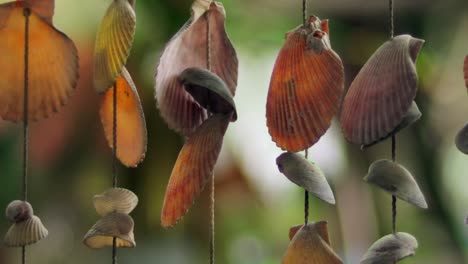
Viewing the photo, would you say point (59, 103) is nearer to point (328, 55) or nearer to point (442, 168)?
point (328, 55)

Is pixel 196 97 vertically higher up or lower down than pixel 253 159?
higher up

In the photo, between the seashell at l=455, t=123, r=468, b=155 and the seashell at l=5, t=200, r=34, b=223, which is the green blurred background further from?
the seashell at l=455, t=123, r=468, b=155

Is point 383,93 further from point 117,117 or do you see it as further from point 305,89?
point 117,117

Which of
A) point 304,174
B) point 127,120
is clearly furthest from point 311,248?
point 127,120

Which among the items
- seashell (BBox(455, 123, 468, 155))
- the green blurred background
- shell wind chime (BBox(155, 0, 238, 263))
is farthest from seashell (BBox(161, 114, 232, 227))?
the green blurred background

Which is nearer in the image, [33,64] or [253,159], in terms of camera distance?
[33,64]

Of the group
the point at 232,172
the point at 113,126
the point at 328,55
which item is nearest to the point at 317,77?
the point at 328,55

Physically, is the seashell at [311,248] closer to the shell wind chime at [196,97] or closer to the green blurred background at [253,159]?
the shell wind chime at [196,97]
